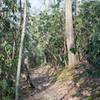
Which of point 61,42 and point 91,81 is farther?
point 61,42

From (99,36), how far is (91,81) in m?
2.43

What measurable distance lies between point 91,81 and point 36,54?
3981cm

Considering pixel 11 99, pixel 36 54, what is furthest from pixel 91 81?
pixel 36 54

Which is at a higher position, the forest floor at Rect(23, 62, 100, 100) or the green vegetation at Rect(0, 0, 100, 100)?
the green vegetation at Rect(0, 0, 100, 100)

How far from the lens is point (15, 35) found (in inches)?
621

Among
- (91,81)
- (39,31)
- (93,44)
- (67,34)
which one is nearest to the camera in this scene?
(93,44)

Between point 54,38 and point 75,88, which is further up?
point 54,38

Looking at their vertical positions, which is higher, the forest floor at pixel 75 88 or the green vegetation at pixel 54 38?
the green vegetation at pixel 54 38

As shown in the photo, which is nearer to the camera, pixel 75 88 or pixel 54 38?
pixel 75 88

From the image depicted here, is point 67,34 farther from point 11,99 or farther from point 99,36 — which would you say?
point 11,99

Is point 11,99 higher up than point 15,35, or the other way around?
point 15,35

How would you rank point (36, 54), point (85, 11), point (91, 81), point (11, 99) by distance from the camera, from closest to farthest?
1. point (11, 99)
2. point (91, 81)
3. point (85, 11)
4. point (36, 54)

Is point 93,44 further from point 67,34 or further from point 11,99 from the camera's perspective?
point 67,34

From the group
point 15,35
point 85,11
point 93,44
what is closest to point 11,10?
point 15,35
